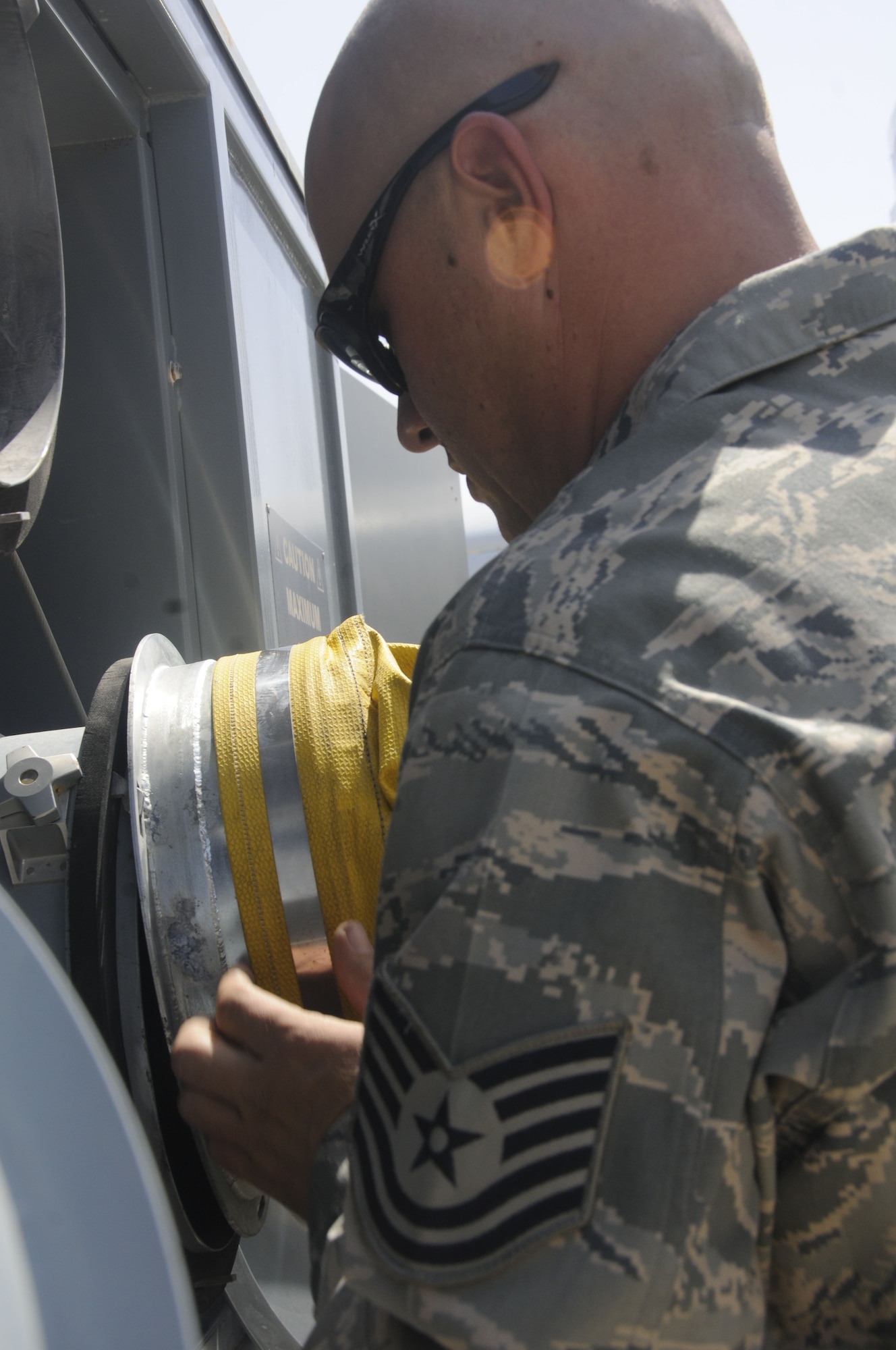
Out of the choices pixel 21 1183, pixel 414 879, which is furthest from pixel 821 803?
pixel 21 1183

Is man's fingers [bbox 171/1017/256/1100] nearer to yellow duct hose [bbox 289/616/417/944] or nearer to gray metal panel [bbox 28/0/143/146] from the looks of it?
yellow duct hose [bbox 289/616/417/944]

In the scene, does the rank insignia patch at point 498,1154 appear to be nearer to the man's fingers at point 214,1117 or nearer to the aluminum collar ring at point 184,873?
the man's fingers at point 214,1117

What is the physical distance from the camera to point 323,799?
1217 mm

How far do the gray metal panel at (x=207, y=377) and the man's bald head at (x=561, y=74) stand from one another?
3.57 feet

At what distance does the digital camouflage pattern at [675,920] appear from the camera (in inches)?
22.9

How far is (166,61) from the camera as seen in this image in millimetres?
1994

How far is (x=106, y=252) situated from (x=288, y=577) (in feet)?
2.39

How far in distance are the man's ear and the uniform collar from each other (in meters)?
0.18

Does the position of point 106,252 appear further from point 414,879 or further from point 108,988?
point 414,879

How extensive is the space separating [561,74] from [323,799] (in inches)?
29.9

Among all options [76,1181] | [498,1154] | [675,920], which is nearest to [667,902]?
[675,920]

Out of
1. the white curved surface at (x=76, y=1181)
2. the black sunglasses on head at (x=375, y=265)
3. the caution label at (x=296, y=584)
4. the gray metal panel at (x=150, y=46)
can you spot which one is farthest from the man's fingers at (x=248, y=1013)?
the gray metal panel at (x=150, y=46)

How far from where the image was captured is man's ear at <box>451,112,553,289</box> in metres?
0.91

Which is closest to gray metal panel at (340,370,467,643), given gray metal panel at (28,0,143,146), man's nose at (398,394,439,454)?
gray metal panel at (28,0,143,146)
